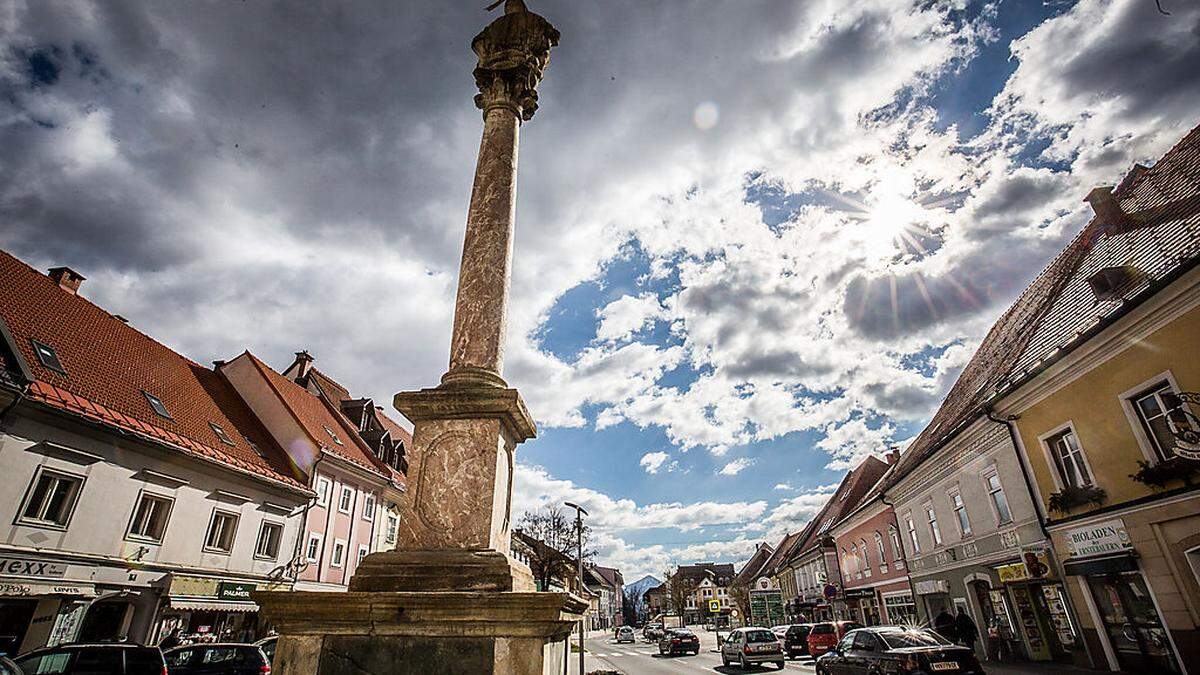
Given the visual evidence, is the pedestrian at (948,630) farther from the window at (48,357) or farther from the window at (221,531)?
the window at (48,357)

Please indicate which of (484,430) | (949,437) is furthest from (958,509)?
(484,430)

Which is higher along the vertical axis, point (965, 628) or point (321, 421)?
point (321, 421)

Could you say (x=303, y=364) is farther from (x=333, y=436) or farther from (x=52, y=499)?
(x=52, y=499)

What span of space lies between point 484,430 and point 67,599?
51.2ft

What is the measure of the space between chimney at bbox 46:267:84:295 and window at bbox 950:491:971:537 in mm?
29721

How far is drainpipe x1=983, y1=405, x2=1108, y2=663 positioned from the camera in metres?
12.9

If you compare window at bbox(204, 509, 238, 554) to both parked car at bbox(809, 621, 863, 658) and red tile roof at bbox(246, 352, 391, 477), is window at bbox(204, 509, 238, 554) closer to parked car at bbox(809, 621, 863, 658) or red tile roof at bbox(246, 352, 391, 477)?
red tile roof at bbox(246, 352, 391, 477)

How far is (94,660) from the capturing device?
1000 cm

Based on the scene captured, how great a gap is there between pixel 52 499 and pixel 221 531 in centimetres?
535

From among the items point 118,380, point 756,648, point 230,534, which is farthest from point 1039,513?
point 118,380

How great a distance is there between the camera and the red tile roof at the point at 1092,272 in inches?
441

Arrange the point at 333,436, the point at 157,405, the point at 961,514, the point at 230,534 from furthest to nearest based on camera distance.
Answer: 1. the point at 333,436
2. the point at 230,534
3. the point at 961,514
4. the point at 157,405

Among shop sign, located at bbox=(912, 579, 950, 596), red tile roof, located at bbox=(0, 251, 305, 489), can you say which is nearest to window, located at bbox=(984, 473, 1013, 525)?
shop sign, located at bbox=(912, 579, 950, 596)

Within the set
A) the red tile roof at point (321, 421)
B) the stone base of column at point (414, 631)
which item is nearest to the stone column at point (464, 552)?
the stone base of column at point (414, 631)
